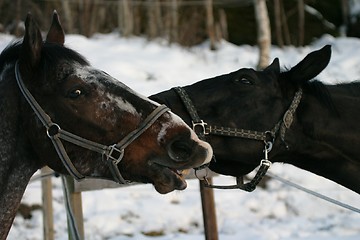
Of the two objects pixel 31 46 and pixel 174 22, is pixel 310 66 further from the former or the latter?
pixel 174 22

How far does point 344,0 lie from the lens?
51.0 feet

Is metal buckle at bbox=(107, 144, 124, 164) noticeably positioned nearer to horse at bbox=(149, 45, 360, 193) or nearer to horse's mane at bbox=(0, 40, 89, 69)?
horse's mane at bbox=(0, 40, 89, 69)

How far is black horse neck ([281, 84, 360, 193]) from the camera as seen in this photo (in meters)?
3.63

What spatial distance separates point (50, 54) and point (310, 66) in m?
1.52

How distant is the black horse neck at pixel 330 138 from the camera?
3629mm

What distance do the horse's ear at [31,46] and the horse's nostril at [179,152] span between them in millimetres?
629

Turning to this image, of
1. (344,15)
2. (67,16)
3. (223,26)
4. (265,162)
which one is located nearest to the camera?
(265,162)

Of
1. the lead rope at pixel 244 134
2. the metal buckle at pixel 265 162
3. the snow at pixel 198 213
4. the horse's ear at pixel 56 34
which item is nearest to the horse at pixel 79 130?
the horse's ear at pixel 56 34

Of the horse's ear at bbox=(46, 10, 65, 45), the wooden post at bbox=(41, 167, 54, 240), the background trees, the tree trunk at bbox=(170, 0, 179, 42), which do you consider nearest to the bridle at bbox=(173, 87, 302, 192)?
the horse's ear at bbox=(46, 10, 65, 45)

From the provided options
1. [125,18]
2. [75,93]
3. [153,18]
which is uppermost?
[153,18]

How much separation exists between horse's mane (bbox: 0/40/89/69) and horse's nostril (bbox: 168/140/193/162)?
1.69ft

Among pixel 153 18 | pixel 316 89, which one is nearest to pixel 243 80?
pixel 316 89

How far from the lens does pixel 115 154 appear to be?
2.60 metres

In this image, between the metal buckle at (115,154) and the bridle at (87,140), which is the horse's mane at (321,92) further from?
the metal buckle at (115,154)
